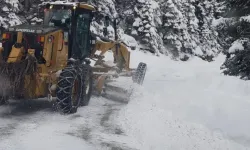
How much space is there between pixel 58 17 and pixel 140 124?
14.0ft

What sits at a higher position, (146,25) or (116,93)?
(146,25)

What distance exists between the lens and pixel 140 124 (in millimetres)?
8664

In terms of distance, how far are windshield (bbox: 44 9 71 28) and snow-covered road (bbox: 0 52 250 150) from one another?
7.51ft

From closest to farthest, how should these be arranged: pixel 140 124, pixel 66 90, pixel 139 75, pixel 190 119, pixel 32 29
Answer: pixel 140 124, pixel 66 90, pixel 190 119, pixel 32 29, pixel 139 75

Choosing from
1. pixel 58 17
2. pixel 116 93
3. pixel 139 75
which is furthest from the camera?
pixel 139 75

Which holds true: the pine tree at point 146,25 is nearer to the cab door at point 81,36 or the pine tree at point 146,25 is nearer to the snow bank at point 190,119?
the snow bank at point 190,119

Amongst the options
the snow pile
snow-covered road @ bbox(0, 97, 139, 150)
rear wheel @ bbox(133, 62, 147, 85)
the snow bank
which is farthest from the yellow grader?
the snow pile

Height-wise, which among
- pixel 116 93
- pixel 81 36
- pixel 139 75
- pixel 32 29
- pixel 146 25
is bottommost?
pixel 116 93

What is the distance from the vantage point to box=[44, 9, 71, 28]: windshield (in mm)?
10930

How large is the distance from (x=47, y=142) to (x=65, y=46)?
4.46 meters

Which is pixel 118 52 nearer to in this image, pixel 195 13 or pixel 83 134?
pixel 83 134

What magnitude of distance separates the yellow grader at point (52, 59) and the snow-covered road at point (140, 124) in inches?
20.6

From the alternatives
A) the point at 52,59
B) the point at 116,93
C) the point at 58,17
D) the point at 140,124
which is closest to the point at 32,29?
the point at 52,59

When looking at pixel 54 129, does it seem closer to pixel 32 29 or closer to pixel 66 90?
pixel 66 90
